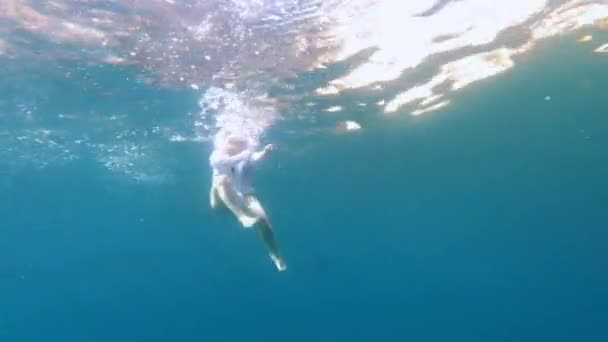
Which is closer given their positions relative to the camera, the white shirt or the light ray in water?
the white shirt

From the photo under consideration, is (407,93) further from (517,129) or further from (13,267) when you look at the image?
(13,267)

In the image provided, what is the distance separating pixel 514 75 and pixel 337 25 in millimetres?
11870

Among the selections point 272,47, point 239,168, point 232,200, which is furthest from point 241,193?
point 272,47

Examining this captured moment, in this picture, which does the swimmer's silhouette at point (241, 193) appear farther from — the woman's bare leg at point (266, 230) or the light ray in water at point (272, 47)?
the light ray in water at point (272, 47)

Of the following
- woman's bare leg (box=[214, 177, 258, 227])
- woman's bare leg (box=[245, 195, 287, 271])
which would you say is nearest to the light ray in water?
woman's bare leg (box=[214, 177, 258, 227])

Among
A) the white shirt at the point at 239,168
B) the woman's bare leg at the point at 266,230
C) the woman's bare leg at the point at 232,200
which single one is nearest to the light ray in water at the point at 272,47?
the white shirt at the point at 239,168

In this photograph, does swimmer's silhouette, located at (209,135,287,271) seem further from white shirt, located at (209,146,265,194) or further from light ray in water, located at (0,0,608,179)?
light ray in water, located at (0,0,608,179)

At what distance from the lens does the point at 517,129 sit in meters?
31.7

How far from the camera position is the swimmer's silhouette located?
10.5 metres

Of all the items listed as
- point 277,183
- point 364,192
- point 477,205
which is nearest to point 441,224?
point 477,205

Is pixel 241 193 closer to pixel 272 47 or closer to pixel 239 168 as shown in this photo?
pixel 239 168

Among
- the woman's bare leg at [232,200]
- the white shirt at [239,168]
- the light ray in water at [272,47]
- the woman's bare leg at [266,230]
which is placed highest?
the light ray in water at [272,47]

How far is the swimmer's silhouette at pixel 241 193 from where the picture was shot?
34.4 ft

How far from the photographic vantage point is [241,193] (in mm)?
11406
